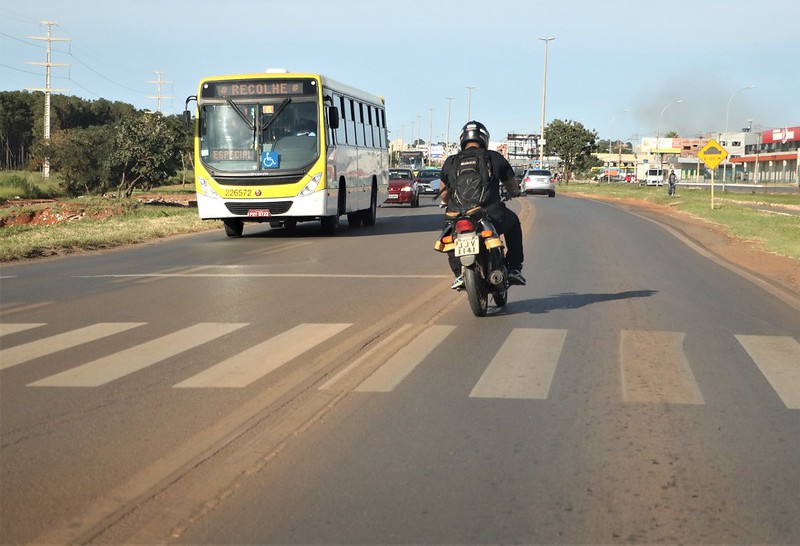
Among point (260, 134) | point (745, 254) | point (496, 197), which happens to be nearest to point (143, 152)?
point (260, 134)

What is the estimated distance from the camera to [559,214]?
38312 millimetres

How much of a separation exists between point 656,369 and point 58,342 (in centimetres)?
515

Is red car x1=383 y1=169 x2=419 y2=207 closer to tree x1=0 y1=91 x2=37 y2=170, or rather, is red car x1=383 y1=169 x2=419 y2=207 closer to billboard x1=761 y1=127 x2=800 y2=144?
tree x1=0 y1=91 x2=37 y2=170

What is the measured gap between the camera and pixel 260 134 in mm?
23812

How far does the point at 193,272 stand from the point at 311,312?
522 centimetres

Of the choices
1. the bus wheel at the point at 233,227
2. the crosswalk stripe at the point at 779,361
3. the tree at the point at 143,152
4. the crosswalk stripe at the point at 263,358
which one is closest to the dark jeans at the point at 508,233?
the crosswalk stripe at the point at 263,358

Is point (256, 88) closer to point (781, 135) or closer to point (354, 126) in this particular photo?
point (354, 126)

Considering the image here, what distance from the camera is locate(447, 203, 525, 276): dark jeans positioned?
11156mm

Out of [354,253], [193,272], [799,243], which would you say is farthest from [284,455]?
[799,243]

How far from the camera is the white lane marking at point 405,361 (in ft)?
25.0

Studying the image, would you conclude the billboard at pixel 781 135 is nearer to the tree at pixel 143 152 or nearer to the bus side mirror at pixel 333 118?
the tree at pixel 143 152

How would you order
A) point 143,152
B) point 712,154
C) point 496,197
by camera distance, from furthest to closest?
point 143,152, point 712,154, point 496,197

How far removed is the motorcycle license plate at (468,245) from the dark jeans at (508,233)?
22.6 inches

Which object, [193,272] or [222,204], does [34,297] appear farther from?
[222,204]
